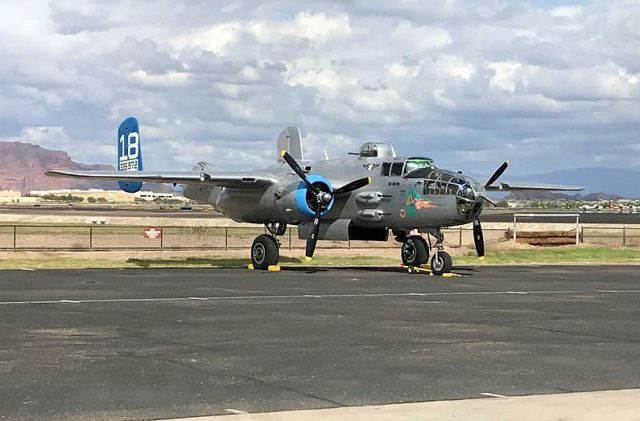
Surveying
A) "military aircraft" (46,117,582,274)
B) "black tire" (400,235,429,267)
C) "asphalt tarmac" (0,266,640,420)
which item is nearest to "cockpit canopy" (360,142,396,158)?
"military aircraft" (46,117,582,274)

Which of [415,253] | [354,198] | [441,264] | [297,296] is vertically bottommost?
[297,296]

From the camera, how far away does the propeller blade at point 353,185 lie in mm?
31812

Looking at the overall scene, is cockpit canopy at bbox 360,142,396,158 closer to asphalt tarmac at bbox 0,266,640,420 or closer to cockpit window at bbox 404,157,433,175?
cockpit window at bbox 404,157,433,175

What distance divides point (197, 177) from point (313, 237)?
4912 millimetres

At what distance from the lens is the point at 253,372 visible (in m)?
11.6

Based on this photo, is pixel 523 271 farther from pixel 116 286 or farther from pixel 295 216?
pixel 116 286

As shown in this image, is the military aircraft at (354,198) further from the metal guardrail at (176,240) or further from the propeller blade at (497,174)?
the metal guardrail at (176,240)

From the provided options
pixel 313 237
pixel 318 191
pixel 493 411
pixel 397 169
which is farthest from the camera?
pixel 318 191

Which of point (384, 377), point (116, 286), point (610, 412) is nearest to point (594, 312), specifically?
point (384, 377)

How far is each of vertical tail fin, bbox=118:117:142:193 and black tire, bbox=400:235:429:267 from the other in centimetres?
1289

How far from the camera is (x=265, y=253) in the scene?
33594 mm

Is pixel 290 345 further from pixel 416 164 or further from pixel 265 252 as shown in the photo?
pixel 265 252

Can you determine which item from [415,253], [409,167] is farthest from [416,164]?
[415,253]

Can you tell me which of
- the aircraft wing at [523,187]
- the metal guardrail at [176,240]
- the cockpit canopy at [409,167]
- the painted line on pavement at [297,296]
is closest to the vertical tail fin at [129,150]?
the metal guardrail at [176,240]
